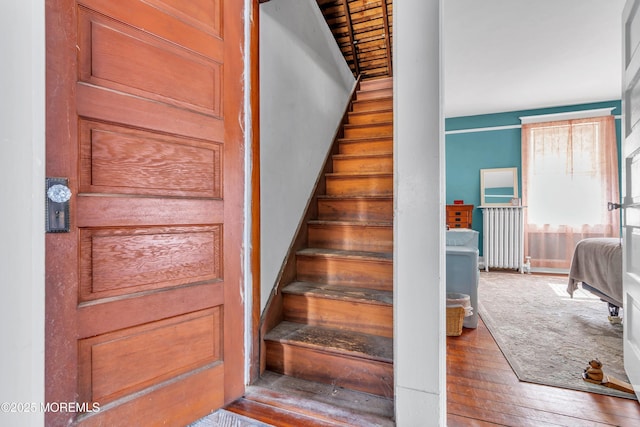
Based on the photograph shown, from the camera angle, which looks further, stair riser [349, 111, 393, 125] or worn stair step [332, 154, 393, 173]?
stair riser [349, 111, 393, 125]

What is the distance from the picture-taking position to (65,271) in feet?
3.25

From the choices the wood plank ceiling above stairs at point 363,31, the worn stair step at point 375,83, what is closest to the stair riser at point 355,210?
the worn stair step at point 375,83

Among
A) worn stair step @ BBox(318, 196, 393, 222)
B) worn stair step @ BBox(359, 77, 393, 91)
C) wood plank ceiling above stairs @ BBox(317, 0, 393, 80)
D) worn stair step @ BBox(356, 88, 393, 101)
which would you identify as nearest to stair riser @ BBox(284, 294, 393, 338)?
worn stair step @ BBox(318, 196, 393, 222)

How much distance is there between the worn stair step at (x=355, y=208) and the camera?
2.30m

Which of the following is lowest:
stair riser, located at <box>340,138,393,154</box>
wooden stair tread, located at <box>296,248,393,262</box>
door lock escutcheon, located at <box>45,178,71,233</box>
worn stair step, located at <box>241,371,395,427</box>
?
worn stair step, located at <box>241,371,395,427</box>

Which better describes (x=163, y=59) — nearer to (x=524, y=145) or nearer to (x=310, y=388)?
(x=310, y=388)

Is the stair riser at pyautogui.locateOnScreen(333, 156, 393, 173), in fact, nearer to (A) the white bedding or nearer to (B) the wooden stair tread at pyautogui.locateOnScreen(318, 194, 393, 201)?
(B) the wooden stair tread at pyautogui.locateOnScreen(318, 194, 393, 201)

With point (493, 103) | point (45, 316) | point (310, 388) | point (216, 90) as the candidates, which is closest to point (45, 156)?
point (45, 316)

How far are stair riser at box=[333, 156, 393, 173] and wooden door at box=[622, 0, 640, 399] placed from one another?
1.38m

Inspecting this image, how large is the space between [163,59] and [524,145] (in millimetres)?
5823

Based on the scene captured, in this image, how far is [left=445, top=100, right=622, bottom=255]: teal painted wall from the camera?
5.43 m

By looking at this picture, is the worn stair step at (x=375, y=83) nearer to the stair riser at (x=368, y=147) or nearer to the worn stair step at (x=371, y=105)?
the worn stair step at (x=371, y=105)

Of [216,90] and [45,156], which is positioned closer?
[45,156]

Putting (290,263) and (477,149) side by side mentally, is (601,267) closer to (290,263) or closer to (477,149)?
(290,263)
